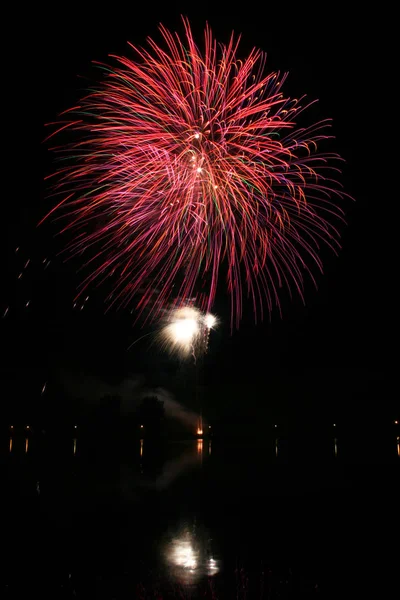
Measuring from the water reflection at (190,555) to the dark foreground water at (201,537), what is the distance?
0.02 m

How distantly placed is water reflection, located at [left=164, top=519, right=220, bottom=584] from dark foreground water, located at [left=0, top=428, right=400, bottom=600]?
18mm

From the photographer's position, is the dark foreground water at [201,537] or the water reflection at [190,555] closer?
the dark foreground water at [201,537]

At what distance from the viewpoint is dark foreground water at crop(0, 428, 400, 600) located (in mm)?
6543

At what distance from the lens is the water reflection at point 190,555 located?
6977 mm

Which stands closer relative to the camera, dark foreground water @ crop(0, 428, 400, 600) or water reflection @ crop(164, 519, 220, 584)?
dark foreground water @ crop(0, 428, 400, 600)

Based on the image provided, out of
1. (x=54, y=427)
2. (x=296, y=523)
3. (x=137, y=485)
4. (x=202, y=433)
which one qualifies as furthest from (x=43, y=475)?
(x=54, y=427)

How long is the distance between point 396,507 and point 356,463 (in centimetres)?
1213

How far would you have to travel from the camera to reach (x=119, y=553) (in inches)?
318

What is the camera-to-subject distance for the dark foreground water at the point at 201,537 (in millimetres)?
6543

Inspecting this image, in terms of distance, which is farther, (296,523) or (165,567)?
(296,523)

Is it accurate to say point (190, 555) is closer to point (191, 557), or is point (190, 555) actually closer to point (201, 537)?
point (191, 557)

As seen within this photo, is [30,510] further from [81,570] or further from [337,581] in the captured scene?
[337,581]

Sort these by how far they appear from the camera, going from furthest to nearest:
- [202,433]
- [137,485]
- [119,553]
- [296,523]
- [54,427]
A: [54,427] → [202,433] → [137,485] → [296,523] → [119,553]

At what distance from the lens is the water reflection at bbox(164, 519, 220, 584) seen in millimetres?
6977
